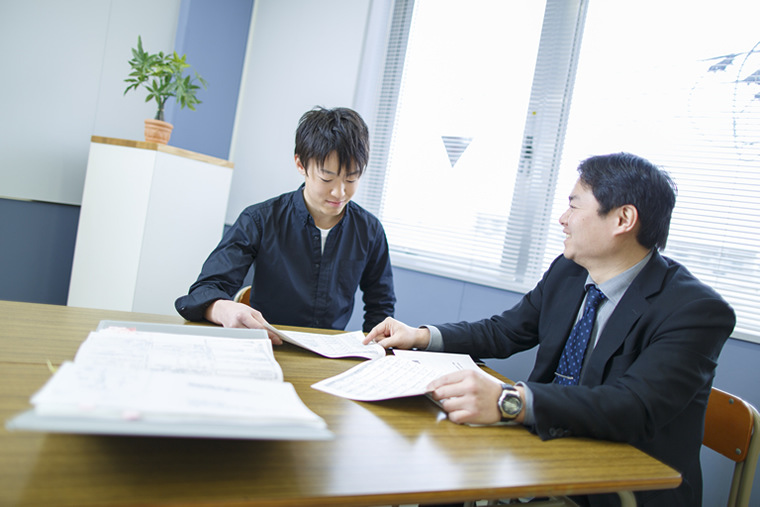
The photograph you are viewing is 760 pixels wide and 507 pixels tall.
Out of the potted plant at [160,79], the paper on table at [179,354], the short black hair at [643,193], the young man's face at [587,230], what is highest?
the potted plant at [160,79]

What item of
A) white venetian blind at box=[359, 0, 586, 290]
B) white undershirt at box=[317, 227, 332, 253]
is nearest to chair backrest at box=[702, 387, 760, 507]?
white venetian blind at box=[359, 0, 586, 290]

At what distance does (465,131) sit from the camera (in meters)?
2.69

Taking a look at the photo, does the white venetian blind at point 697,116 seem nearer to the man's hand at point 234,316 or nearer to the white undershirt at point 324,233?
the white undershirt at point 324,233

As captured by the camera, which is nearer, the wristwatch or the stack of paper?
the stack of paper

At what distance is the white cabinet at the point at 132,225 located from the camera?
2469 millimetres

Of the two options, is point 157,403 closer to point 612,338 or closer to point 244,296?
point 612,338

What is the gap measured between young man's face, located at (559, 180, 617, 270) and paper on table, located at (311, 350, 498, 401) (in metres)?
0.45

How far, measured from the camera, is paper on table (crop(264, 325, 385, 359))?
1.20m

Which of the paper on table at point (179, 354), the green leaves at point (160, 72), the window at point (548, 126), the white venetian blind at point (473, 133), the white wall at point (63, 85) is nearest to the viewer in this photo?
the paper on table at point (179, 354)

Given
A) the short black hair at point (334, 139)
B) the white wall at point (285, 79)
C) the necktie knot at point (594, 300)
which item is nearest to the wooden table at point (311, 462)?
the necktie knot at point (594, 300)

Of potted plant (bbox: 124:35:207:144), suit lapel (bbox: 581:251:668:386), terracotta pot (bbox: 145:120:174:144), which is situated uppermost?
potted plant (bbox: 124:35:207:144)

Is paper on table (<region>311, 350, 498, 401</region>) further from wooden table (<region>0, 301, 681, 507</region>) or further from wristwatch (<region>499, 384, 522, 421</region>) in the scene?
wristwatch (<region>499, 384, 522, 421</region>)

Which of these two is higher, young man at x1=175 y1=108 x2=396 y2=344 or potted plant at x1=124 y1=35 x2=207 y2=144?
potted plant at x1=124 y1=35 x2=207 y2=144

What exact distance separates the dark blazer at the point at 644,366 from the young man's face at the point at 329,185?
1.96 feet
